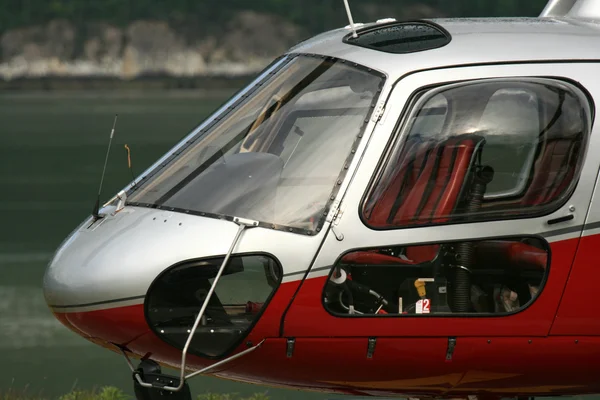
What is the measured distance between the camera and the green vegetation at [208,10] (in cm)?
6444

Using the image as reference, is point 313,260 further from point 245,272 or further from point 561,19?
point 561,19

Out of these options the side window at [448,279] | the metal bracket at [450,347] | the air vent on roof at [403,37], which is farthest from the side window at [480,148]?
the metal bracket at [450,347]

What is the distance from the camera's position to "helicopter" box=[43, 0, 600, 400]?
173 inches

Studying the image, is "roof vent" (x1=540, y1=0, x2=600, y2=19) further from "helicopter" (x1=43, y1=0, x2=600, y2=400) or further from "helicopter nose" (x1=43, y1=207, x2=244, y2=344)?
"helicopter nose" (x1=43, y1=207, x2=244, y2=344)

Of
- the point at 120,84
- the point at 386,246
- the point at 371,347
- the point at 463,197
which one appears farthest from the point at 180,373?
the point at 120,84

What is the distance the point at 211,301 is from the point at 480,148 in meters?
1.16

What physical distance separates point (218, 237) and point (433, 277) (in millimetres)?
812

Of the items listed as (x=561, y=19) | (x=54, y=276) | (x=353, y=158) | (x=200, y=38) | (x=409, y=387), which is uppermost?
(x=561, y=19)

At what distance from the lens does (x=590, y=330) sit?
452 centimetres

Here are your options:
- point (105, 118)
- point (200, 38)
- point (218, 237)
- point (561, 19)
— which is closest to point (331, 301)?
point (218, 237)

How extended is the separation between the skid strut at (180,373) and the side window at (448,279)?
42cm

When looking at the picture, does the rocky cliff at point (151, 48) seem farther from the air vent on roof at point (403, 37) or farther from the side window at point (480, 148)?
the side window at point (480, 148)

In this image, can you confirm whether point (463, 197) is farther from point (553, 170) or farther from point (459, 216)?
point (553, 170)

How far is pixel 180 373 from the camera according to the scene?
4480mm
